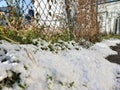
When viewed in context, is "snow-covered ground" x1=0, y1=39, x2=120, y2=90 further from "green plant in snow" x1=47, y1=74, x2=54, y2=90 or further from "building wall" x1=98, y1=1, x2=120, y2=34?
"building wall" x1=98, y1=1, x2=120, y2=34

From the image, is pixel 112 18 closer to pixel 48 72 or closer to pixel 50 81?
pixel 48 72

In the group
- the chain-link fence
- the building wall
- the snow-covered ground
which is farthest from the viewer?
the building wall

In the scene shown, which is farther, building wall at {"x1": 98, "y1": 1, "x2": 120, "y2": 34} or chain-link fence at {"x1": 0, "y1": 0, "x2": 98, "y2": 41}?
building wall at {"x1": 98, "y1": 1, "x2": 120, "y2": 34}

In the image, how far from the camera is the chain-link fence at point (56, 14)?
374 centimetres

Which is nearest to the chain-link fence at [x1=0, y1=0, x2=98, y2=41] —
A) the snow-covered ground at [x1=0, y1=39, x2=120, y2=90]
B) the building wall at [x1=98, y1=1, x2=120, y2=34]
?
the snow-covered ground at [x1=0, y1=39, x2=120, y2=90]

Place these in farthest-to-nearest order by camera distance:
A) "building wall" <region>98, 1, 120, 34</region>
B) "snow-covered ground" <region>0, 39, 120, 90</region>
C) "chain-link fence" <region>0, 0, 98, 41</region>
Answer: "building wall" <region>98, 1, 120, 34</region>, "chain-link fence" <region>0, 0, 98, 41</region>, "snow-covered ground" <region>0, 39, 120, 90</region>

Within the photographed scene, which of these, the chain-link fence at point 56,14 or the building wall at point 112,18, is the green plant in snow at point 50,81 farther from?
the building wall at point 112,18

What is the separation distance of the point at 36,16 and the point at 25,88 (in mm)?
2114

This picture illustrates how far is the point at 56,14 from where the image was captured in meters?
5.49

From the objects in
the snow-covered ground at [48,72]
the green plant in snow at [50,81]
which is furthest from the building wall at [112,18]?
the green plant in snow at [50,81]

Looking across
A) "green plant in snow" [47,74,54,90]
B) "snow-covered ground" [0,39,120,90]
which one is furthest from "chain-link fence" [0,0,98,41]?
"green plant in snow" [47,74,54,90]

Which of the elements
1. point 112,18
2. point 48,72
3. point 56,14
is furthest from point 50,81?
point 112,18

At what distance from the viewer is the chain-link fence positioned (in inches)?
147

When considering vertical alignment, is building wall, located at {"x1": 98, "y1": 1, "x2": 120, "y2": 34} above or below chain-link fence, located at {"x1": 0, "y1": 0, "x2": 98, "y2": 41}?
below
